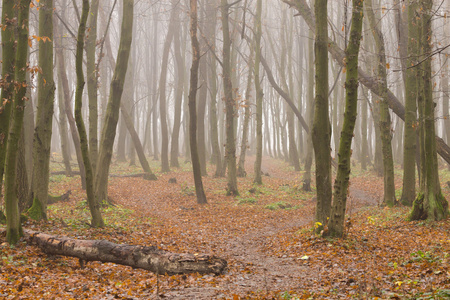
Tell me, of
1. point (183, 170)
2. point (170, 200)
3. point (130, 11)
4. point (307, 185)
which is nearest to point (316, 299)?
point (130, 11)

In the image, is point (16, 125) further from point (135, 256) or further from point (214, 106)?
point (214, 106)

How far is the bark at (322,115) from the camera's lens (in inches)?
306

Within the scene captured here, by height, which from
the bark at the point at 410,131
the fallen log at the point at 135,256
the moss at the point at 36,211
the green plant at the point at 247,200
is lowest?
the green plant at the point at 247,200

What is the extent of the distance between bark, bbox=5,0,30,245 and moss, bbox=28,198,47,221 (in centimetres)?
165

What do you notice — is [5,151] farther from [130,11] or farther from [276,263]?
[130,11]

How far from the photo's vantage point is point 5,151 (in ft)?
20.6

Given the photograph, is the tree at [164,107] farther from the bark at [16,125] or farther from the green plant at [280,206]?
the bark at [16,125]

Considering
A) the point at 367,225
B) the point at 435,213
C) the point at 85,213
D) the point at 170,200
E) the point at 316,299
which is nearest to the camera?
the point at 316,299

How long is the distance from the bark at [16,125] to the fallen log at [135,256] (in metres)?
0.56

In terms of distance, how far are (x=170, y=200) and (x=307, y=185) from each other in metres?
6.87

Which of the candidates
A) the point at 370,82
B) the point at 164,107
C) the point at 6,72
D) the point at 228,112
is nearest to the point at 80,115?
the point at 6,72

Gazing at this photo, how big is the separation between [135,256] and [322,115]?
495 centimetres

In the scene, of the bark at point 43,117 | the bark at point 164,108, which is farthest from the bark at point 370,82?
the bark at point 164,108

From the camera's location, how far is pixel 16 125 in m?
6.25
